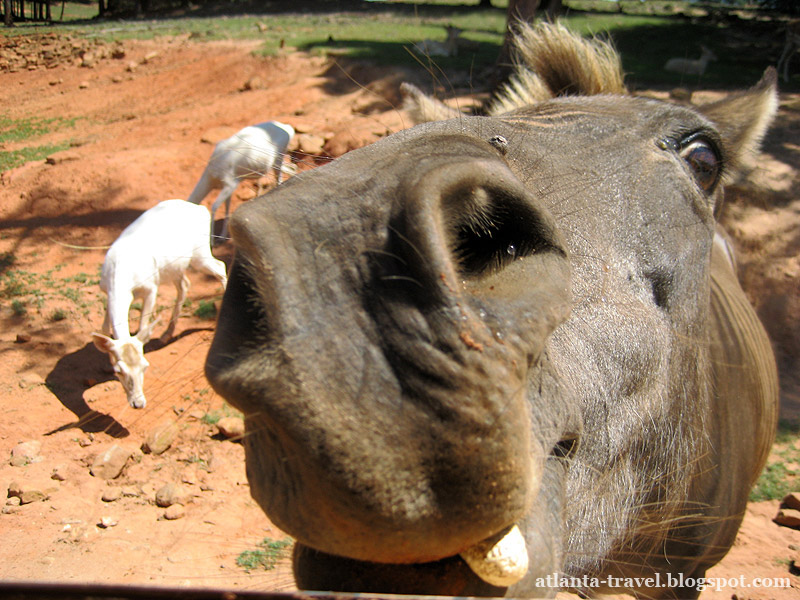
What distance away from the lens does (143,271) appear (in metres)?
6.12

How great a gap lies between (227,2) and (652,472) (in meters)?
25.0

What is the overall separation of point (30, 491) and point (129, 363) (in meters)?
1.43

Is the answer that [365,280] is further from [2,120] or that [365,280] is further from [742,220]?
[742,220]

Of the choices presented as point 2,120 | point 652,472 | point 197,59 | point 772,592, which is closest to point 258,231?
point 652,472

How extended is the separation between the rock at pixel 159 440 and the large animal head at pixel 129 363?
425 millimetres

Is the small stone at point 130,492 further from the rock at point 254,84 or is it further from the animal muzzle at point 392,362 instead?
the rock at point 254,84

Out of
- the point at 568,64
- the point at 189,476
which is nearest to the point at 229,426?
the point at 189,476

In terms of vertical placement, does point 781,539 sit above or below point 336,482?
below

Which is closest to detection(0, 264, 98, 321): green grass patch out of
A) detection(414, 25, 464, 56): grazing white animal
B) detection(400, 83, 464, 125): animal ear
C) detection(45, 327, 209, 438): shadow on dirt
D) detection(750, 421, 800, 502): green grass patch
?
detection(45, 327, 209, 438): shadow on dirt

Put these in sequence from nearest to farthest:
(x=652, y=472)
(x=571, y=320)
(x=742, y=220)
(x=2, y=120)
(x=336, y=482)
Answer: (x=336, y=482) → (x=571, y=320) → (x=652, y=472) → (x=2, y=120) → (x=742, y=220)

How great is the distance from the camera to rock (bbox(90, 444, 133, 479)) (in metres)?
4.57

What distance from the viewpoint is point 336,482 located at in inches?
37.4

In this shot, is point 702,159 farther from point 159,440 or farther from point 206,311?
point 206,311

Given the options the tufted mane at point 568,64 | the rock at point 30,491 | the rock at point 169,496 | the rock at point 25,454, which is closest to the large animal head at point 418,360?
the tufted mane at point 568,64
